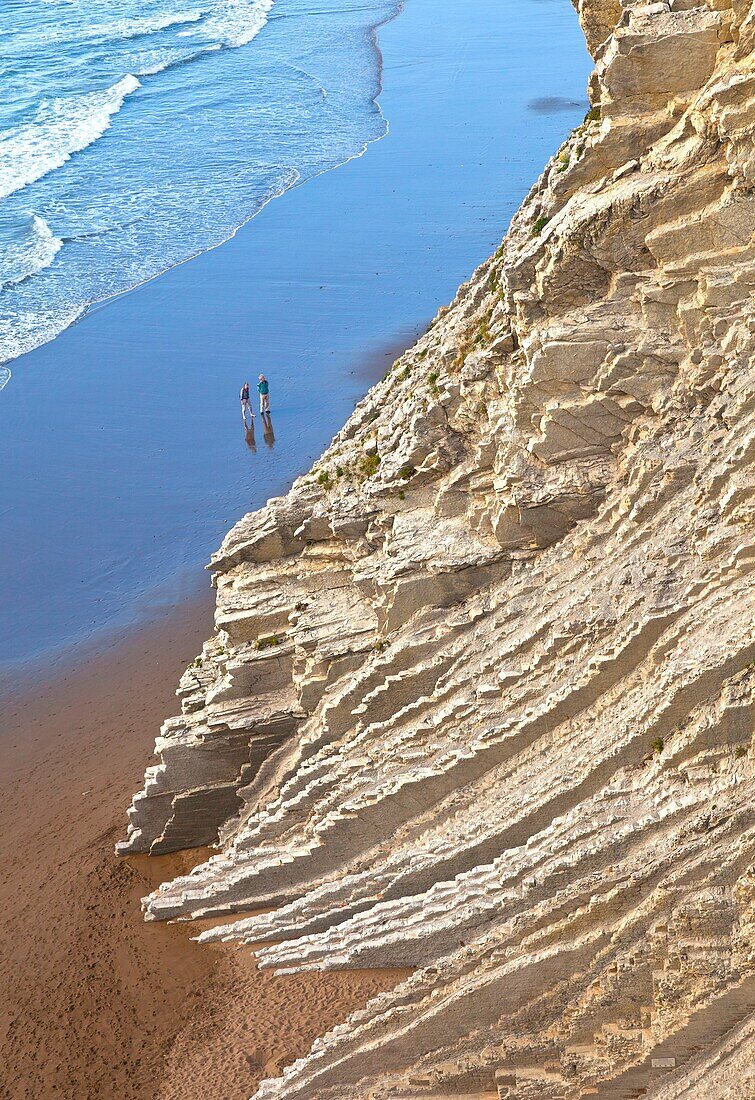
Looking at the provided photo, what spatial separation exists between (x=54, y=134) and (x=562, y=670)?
5202 centimetres

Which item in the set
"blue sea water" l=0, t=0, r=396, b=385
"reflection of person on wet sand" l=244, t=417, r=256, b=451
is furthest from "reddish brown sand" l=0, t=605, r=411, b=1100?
"blue sea water" l=0, t=0, r=396, b=385

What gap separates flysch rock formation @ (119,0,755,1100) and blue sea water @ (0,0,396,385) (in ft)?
77.8

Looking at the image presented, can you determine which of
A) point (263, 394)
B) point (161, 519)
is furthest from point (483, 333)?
point (263, 394)

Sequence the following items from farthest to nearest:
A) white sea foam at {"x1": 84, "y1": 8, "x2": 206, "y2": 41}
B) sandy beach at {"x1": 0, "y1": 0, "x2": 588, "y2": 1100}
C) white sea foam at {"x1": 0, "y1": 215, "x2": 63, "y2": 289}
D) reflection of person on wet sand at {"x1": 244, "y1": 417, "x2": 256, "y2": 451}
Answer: white sea foam at {"x1": 84, "y1": 8, "x2": 206, "y2": 41}, white sea foam at {"x1": 0, "y1": 215, "x2": 63, "y2": 289}, reflection of person on wet sand at {"x1": 244, "y1": 417, "x2": 256, "y2": 451}, sandy beach at {"x1": 0, "y1": 0, "x2": 588, "y2": 1100}

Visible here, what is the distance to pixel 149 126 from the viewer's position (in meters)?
60.7

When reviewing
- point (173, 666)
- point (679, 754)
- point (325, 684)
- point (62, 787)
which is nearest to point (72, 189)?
point (173, 666)

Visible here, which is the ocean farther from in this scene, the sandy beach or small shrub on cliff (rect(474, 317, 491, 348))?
small shrub on cliff (rect(474, 317, 491, 348))

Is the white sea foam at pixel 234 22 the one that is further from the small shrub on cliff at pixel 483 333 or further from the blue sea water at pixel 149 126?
the small shrub on cliff at pixel 483 333

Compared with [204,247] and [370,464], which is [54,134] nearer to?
[204,247]

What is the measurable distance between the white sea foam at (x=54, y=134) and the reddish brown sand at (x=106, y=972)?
3625cm

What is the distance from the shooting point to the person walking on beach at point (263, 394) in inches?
1355

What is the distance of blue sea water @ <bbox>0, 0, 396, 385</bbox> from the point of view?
4612 centimetres

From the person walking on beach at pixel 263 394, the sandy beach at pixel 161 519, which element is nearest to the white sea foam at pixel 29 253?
the sandy beach at pixel 161 519

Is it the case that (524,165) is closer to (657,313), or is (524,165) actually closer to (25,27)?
(657,313)
